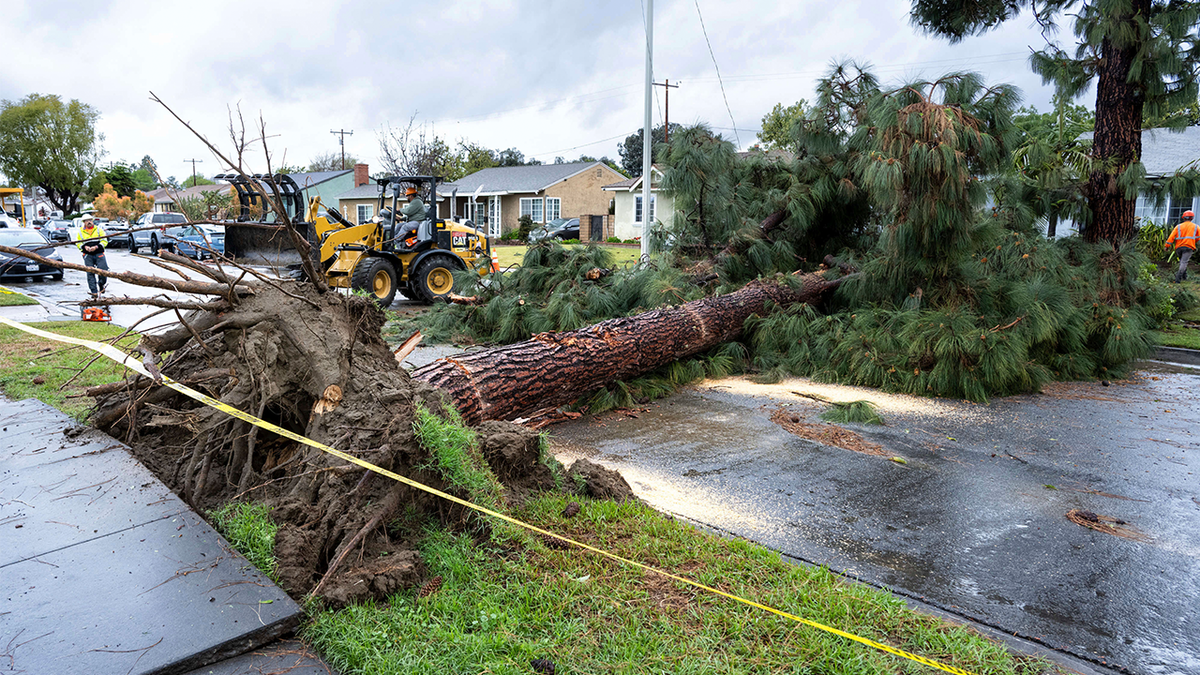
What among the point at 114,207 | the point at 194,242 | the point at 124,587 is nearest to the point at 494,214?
the point at 114,207

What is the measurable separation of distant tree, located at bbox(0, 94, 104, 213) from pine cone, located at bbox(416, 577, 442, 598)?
238 feet

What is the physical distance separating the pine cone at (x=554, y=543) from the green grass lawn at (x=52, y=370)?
9.77 ft

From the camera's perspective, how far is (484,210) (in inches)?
1597

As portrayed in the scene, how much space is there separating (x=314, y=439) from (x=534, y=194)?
A: 36.6 metres

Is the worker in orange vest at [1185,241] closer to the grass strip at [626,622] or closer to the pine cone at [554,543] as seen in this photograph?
the grass strip at [626,622]

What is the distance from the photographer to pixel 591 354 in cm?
571

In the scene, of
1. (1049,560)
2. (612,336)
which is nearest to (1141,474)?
(1049,560)

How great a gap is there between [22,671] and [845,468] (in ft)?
13.4

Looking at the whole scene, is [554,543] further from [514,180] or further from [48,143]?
[48,143]

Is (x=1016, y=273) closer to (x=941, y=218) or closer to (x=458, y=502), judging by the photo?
(x=941, y=218)

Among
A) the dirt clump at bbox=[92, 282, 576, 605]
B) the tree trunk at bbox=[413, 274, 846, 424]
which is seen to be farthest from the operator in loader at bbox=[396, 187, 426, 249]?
the dirt clump at bbox=[92, 282, 576, 605]

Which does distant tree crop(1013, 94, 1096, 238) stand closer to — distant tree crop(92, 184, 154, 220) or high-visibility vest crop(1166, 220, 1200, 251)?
high-visibility vest crop(1166, 220, 1200, 251)

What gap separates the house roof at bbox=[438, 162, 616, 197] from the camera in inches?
1529

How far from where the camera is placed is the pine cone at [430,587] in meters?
2.69
